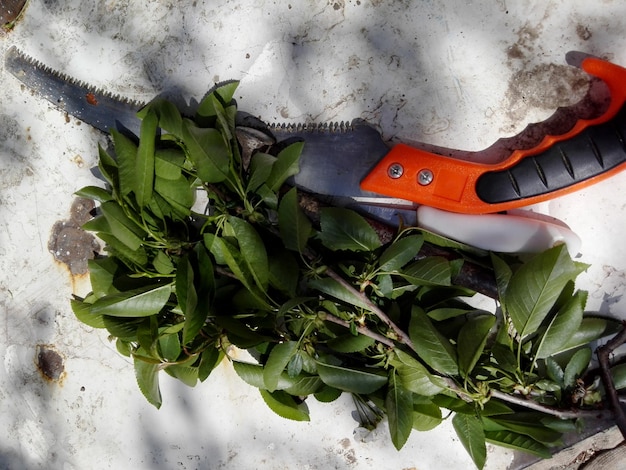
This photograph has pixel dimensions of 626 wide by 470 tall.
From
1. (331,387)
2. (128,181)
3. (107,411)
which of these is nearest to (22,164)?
(128,181)

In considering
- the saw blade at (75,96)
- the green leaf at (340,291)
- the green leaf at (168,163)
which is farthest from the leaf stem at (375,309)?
the saw blade at (75,96)

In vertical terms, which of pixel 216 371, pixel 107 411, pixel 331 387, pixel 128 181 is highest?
pixel 128 181

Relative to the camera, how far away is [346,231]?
1.31 meters

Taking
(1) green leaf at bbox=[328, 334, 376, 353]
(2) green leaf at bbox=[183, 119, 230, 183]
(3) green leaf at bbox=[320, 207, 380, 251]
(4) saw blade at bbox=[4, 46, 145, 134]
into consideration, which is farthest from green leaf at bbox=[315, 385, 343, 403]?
(4) saw blade at bbox=[4, 46, 145, 134]

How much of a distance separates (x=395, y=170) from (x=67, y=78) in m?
1.00

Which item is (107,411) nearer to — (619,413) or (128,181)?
(128,181)

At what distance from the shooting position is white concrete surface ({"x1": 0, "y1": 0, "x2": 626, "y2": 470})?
1408mm

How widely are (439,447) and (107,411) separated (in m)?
1.00

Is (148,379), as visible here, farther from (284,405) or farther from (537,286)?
(537,286)

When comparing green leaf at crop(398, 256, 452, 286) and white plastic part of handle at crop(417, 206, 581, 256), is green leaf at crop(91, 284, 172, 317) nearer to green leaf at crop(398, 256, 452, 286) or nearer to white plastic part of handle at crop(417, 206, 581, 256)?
green leaf at crop(398, 256, 452, 286)

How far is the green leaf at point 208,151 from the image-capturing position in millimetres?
1303

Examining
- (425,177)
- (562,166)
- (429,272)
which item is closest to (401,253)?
(429,272)

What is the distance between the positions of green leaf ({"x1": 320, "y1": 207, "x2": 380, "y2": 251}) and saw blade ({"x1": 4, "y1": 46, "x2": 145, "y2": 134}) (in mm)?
612

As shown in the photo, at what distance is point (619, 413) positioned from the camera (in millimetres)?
1286
